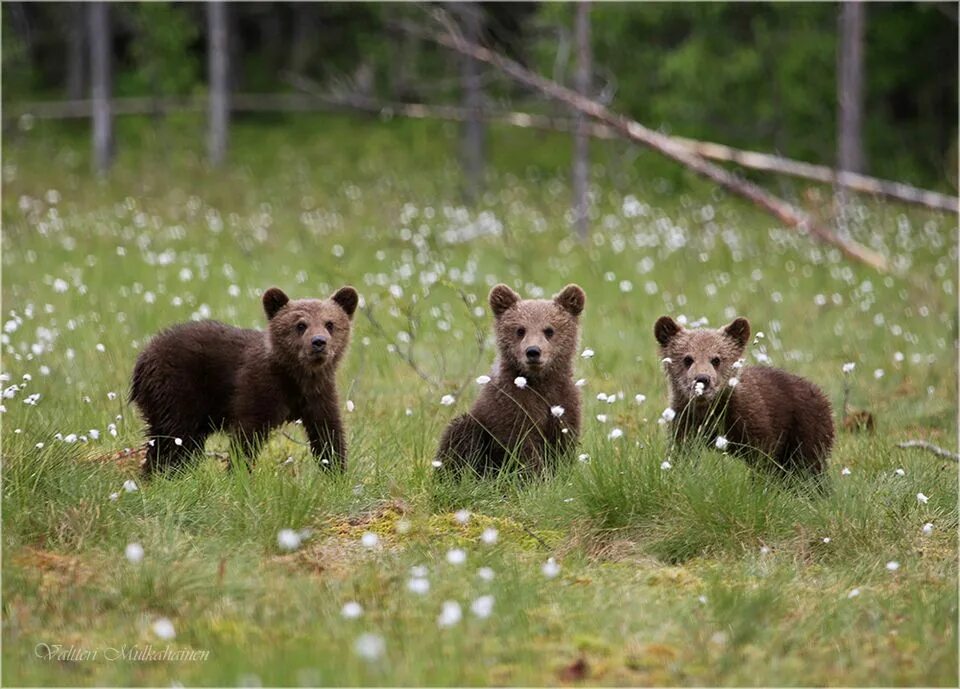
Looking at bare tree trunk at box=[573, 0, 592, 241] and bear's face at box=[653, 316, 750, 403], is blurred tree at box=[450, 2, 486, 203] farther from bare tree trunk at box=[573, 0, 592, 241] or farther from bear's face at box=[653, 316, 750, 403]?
bear's face at box=[653, 316, 750, 403]

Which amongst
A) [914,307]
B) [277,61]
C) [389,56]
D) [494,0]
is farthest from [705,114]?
[277,61]

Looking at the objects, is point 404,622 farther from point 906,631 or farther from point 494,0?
point 494,0

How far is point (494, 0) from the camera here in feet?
110

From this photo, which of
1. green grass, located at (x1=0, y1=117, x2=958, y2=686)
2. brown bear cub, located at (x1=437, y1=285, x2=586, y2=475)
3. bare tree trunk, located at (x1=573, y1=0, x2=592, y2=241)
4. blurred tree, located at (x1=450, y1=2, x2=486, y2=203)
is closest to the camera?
green grass, located at (x1=0, y1=117, x2=958, y2=686)

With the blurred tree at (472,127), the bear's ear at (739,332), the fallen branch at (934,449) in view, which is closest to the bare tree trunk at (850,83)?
the blurred tree at (472,127)

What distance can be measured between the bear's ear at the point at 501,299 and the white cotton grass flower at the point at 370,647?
3.20 meters

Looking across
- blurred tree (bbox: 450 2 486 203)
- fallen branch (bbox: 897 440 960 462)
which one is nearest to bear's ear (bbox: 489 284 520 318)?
fallen branch (bbox: 897 440 960 462)

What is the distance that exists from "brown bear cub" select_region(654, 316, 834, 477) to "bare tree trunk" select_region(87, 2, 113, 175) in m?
23.4

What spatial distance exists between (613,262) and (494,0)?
66.6 feet

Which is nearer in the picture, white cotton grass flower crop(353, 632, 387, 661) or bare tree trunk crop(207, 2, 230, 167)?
white cotton grass flower crop(353, 632, 387, 661)

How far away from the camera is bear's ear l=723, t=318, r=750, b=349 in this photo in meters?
7.54

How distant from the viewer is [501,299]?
7.72 meters

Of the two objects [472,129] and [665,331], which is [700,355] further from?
[472,129]

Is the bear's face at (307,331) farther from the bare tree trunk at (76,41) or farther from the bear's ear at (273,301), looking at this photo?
the bare tree trunk at (76,41)
